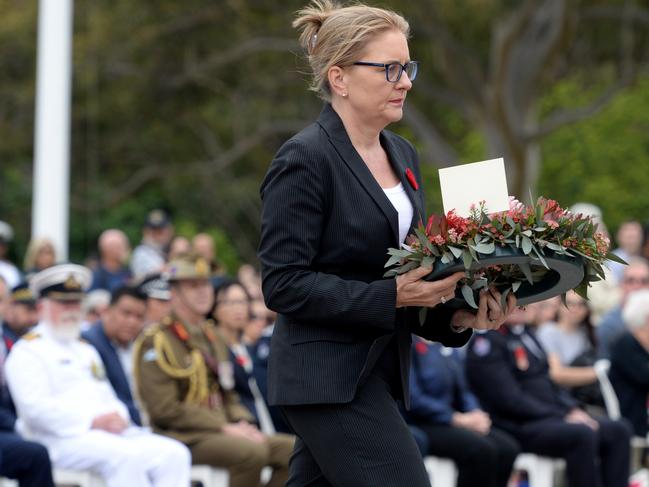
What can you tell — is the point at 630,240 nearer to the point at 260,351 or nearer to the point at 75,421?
the point at 260,351

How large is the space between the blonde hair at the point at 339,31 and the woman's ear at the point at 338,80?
0.04 feet

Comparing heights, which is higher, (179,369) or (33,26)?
(33,26)

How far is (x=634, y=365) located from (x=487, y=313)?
5.74 metres

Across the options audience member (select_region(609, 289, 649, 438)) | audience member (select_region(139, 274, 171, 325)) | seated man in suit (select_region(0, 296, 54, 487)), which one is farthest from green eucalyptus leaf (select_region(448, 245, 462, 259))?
audience member (select_region(609, 289, 649, 438))

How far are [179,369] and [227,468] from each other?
66 centimetres

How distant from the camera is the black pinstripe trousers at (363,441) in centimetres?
369

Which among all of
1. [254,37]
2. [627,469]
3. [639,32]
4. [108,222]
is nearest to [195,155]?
[108,222]

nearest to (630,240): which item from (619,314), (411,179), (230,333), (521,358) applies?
(619,314)

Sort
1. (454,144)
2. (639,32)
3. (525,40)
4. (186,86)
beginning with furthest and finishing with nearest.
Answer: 1. (454,144)
2. (186,86)
3. (639,32)
4. (525,40)

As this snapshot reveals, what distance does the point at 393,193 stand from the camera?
393cm

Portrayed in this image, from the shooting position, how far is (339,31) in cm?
383

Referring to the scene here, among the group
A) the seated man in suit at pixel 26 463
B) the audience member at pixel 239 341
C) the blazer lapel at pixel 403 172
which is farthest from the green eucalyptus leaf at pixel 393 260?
the audience member at pixel 239 341

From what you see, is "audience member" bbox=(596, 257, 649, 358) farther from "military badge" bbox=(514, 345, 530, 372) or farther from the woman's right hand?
the woman's right hand

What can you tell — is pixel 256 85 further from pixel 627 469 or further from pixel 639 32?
pixel 627 469
